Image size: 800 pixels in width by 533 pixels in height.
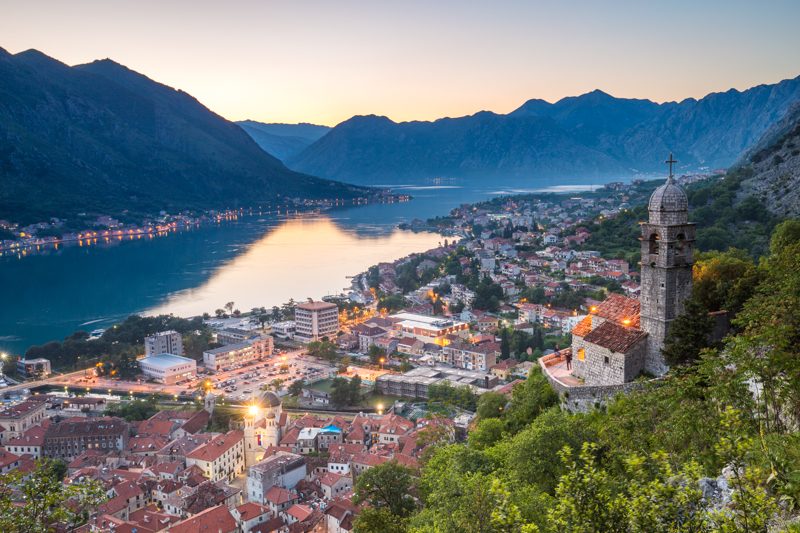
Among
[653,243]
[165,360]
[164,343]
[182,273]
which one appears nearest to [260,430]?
[165,360]

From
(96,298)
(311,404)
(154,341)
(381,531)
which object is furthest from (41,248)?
(381,531)

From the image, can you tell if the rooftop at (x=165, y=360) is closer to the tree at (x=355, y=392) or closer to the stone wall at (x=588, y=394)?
the tree at (x=355, y=392)

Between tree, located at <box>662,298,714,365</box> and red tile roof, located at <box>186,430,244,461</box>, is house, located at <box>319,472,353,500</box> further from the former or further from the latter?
tree, located at <box>662,298,714,365</box>

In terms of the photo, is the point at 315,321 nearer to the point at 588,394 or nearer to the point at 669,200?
the point at 588,394

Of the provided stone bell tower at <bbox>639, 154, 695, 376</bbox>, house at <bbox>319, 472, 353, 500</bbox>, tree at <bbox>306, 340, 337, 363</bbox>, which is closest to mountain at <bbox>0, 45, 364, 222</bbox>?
tree at <bbox>306, 340, 337, 363</bbox>

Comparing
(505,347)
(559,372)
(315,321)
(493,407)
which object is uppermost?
(559,372)
